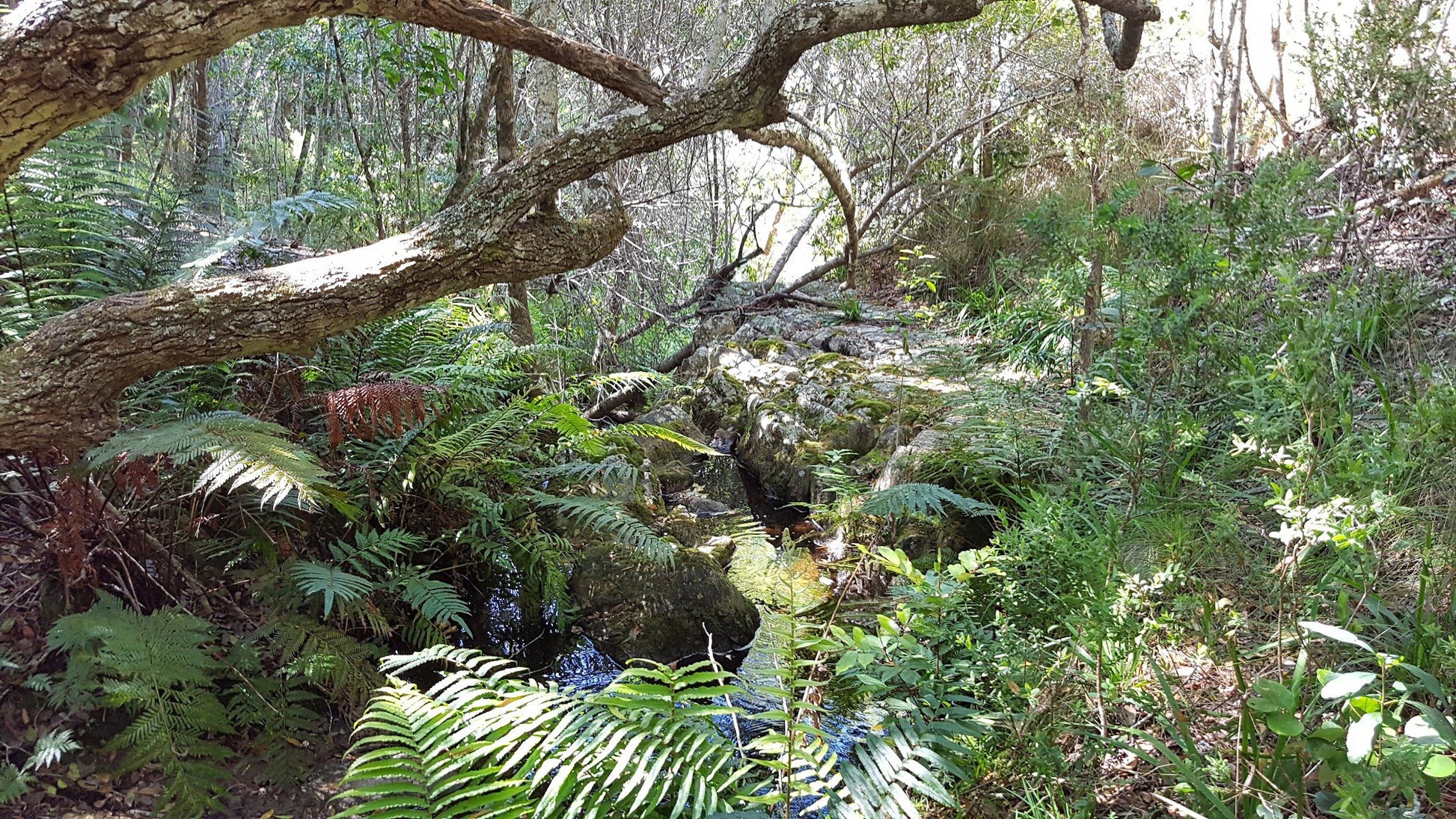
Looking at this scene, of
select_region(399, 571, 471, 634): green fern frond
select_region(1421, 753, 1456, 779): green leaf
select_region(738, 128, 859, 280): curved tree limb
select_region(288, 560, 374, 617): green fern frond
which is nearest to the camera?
select_region(1421, 753, 1456, 779): green leaf

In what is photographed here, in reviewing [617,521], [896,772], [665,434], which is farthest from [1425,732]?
[665,434]

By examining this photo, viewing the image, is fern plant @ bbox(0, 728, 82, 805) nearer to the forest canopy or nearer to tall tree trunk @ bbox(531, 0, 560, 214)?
the forest canopy

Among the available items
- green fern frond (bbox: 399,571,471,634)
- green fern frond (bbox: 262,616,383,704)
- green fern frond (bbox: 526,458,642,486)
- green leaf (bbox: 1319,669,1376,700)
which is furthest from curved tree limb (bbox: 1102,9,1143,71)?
green fern frond (bbox: 262,616,383,704)

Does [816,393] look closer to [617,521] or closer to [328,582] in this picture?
[617,521]

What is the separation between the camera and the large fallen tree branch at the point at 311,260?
6.54 feet

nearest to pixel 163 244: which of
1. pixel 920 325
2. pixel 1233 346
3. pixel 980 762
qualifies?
pixel 980 762

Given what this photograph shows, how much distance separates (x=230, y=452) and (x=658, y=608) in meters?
1.77

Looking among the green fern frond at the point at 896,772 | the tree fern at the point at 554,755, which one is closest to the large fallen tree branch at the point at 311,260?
the tree fern at the point at 554,755

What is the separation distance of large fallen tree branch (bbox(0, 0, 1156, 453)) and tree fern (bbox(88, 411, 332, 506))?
0.69ft

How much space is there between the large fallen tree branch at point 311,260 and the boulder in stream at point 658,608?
1314mm

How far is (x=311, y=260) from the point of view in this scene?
8.66 feet

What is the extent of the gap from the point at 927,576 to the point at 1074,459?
159cm

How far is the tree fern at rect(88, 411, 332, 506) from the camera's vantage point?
2.14 metres

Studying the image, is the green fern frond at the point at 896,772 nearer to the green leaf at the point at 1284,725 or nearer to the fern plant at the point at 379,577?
the green leaf at the point at 1284,725
